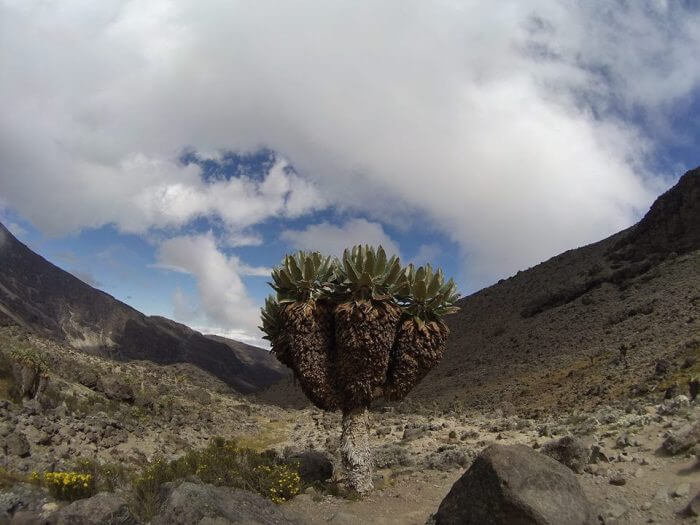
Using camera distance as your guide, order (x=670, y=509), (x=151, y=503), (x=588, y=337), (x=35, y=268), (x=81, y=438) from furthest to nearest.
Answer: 1. (x=35, y=268)
2. (x=588, y=337)
3. (x=81, y=438)
4. (x=151, y=503)
5. (x=670, y=509)

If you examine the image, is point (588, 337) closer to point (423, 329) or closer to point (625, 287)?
point (625, 287)

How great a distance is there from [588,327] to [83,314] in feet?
321

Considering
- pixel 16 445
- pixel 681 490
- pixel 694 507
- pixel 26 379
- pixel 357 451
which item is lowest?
pixel 16 445

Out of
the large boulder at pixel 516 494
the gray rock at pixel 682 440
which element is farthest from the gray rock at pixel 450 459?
the large boulder at pixel 516 494

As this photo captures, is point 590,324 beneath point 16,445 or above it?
above

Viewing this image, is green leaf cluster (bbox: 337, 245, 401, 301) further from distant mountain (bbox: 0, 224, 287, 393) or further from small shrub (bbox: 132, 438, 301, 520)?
distant mountain (bbox: 0, 224, 287, 393)

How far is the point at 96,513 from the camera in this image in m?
6.59

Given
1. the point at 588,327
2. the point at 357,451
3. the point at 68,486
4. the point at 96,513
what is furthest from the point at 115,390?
the point at 588,327

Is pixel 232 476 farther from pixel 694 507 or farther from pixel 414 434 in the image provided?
pixel 414 434

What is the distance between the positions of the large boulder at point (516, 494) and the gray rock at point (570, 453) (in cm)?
273

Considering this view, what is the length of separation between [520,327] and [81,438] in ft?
138

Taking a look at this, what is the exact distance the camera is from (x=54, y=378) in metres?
21.2

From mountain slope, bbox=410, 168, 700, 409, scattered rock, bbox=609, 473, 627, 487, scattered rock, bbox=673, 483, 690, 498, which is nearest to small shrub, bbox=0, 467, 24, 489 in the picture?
scattered rock, bbox=609, 473, 627, 487

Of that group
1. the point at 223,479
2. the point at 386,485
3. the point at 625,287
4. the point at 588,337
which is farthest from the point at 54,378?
the point at 625,287
